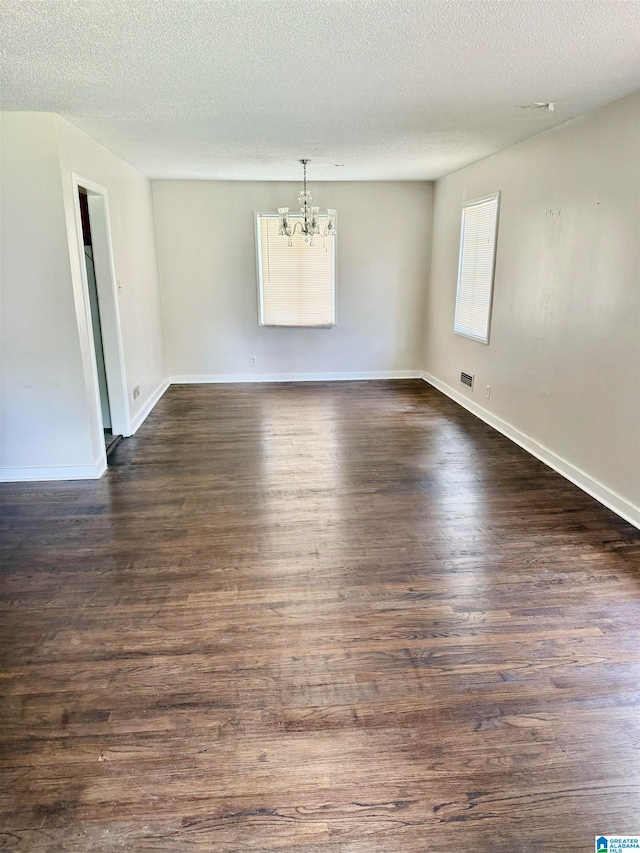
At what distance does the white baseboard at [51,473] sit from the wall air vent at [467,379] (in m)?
3.83

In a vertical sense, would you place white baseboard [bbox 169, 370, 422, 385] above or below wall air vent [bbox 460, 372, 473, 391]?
below

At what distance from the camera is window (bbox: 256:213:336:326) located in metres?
6.68

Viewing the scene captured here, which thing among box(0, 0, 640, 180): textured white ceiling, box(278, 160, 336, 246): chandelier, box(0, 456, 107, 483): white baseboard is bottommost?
box(0, 456, 107, 483): white baseboard

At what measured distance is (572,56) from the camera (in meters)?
2.50

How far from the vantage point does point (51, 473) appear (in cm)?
396

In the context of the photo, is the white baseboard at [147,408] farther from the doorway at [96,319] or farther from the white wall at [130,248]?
the doorway at [96,319]

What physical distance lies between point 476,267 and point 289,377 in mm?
2849

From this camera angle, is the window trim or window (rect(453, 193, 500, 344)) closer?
window (rect(453, 193, 500, 344))

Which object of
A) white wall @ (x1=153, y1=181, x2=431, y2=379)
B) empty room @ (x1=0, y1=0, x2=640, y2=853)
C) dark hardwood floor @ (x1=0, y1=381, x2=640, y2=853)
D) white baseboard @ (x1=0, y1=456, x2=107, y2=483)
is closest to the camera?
dark hardwood floor @ (x1=0, y1=381, x2=640, y2=853)

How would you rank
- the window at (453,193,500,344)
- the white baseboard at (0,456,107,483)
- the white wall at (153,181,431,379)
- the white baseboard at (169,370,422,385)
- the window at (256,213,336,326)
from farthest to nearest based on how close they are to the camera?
the white baseboard at (169,370,422,385) < the window at (256,213,336,326) < the white wall at (153,181,431,379) < the window at (453,193,500,344) < the white baseboard at (0,456,107,483)

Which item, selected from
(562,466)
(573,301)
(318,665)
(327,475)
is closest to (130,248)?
(327,475)

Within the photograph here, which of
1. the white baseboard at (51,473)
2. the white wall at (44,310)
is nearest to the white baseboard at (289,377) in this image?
the white wall at (44,310)

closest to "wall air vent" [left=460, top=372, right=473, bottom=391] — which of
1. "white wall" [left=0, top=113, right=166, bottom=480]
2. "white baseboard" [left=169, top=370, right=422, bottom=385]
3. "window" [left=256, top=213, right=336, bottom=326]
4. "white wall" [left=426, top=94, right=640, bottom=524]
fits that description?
"white wall" [left=426, top=94, right=640, bottom=524]

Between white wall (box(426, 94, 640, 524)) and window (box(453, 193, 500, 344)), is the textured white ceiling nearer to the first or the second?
white wall (box(426, 94, 640, 524))
